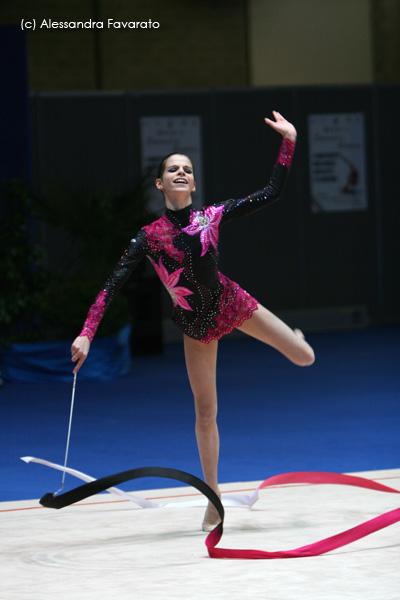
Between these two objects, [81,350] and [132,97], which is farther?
[132,97]

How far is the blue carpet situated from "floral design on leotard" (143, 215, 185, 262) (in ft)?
5.51

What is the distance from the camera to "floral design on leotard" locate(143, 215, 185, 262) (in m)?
3.92

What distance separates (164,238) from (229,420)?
10.6ft

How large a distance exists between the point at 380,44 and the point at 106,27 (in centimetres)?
418

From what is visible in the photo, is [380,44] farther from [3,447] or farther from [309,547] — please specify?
[309,547]

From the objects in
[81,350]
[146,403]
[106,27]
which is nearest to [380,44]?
[106,27]

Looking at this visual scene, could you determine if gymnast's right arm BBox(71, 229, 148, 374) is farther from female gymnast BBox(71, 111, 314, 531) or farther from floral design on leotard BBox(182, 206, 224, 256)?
floral design on leotard BBox(182, 206, 224, 256)

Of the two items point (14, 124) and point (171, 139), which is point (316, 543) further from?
point (171, 139)

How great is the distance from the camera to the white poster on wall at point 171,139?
40.1 feet

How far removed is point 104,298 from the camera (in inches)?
148

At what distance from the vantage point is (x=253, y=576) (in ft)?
10.7

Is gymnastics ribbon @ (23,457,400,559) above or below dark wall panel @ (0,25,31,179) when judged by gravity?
below

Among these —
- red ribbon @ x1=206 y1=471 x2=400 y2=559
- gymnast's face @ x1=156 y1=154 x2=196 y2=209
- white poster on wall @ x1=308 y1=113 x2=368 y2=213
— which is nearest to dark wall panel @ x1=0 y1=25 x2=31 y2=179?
white poster on wall @ x1=308 y1=113 x2=368 y2=213

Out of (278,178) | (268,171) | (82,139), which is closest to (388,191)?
(268,171)
